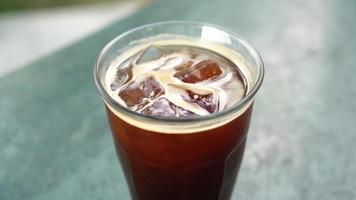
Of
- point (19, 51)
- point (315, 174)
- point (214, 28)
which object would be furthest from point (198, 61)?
point (19, 51)

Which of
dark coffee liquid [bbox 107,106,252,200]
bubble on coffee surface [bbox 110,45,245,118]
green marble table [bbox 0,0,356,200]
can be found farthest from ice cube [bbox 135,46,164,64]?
green marble table [bbox 0,0,356,200]

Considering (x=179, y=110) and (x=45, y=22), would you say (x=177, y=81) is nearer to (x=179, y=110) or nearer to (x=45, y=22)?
(x=179, y=110)

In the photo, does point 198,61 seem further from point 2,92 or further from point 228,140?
point 2,92

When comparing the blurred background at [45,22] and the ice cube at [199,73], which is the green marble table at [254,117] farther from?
the blurred background at [45,22]

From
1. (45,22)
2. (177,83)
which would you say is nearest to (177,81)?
(177,83)

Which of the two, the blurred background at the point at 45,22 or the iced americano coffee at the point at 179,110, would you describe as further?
the blurred background at the point at 45,22

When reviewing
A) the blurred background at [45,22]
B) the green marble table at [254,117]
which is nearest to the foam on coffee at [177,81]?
Result: the green marble table at [254,117]
